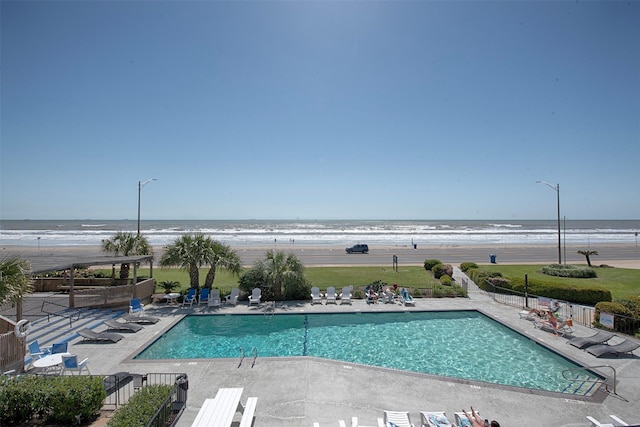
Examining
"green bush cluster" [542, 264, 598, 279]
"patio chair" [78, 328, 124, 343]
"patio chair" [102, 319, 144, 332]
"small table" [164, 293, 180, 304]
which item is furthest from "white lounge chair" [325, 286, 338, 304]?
"green bush cluster" [542, 264, 598, 279]

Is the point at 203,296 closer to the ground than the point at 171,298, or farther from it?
farther from it

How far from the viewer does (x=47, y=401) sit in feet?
24.1

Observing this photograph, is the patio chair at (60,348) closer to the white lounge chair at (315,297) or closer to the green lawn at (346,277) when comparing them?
the green lawn at (346,277)

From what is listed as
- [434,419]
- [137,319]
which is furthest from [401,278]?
[434,419]

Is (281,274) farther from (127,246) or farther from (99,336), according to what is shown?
(127,246)

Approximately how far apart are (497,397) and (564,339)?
6867 millimetres

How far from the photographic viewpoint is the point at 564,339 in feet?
45.9

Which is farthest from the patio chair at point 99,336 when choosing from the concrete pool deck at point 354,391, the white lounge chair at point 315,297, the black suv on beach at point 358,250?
the black suv on beach at point 358,250

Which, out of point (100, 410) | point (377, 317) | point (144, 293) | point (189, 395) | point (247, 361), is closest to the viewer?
point (100, 410)

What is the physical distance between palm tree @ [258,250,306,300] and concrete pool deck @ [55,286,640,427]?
857 cm

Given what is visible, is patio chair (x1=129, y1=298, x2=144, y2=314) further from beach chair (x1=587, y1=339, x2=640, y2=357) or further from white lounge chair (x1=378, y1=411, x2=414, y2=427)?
beach chair (x1=587, y1=339, x2=640, y2=357)

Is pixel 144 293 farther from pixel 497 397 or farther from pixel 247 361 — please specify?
pixel 497 397

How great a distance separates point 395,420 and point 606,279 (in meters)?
26.9

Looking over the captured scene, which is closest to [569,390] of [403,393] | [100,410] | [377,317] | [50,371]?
[403,393]
